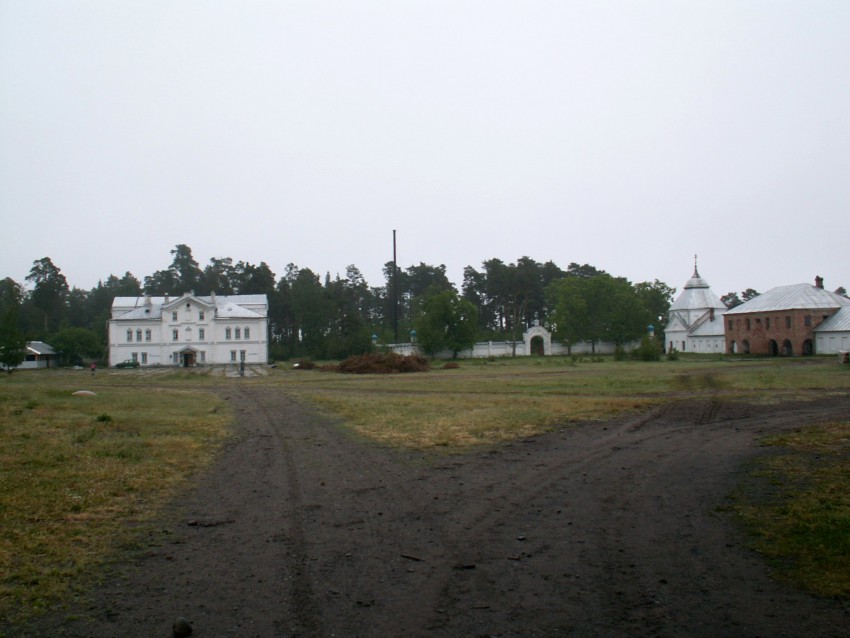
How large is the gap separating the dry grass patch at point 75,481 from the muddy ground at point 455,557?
0.50 meters

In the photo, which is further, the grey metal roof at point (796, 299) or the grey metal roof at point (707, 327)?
the grey metal roof at point (707, 327)

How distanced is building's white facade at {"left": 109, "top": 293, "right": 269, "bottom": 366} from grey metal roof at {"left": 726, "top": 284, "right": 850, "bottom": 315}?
5632 centimetres

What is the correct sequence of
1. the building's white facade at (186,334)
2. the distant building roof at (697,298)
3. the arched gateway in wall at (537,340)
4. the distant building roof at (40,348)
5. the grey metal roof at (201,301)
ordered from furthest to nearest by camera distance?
the distant building roof at (697,298) → the arched gateway in wall at (537,340) → the distant building roof at (40,348) → the grey metal roof at (201,301) → the building's white facade at (186,334)

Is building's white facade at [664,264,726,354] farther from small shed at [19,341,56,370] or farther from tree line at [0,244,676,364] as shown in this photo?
small shed at [19,341,56,370]

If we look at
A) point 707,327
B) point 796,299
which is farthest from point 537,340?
Answer: point 796,299

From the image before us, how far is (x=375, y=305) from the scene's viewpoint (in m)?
128

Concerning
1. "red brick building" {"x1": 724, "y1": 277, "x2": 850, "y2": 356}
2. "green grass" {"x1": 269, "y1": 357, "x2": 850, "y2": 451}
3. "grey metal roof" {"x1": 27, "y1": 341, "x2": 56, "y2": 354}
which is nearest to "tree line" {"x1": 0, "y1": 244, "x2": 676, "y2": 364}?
"grey metal roof" {"x1": 27, "y1": 341, "x2": 56, "y2": 354}

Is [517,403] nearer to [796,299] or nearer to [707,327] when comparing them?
[796,299]

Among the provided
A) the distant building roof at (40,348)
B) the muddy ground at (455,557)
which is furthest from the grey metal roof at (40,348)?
the muddy ground at (455,557)

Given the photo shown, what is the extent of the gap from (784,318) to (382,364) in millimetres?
43897

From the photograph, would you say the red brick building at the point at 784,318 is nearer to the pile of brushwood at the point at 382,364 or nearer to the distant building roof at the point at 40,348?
the pile of brushwood at the point at 382,364

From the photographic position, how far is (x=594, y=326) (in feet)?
278

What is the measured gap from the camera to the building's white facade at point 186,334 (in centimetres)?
7919

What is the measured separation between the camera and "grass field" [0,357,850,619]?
6539 mm
